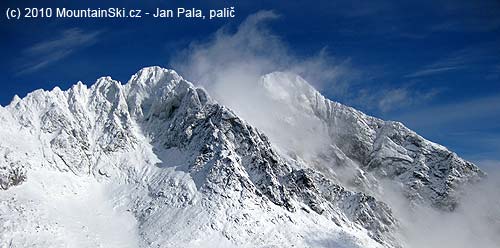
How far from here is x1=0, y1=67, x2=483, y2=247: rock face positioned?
85788 mm

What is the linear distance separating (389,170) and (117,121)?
101796mm

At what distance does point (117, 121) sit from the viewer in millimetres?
111812

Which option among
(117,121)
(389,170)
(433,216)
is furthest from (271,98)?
(117,121)

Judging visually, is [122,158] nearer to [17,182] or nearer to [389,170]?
[17,182]

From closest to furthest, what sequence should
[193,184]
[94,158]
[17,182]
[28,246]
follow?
[28,246] < [17,182] < [193,184] < [94,158]

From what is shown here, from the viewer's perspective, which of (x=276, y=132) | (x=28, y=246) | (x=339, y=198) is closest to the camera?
(x=28, y=246)

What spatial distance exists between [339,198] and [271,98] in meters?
54.4

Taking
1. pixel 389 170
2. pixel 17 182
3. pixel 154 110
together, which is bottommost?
pixel 17 182

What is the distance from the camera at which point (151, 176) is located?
331ft

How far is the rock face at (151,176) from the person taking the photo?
85.8m

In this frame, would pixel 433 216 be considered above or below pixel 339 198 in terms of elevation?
above

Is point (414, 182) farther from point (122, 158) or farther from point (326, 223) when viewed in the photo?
point (122, 158)

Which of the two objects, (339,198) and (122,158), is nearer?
(122,158)

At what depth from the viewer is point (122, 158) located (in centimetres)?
10500
